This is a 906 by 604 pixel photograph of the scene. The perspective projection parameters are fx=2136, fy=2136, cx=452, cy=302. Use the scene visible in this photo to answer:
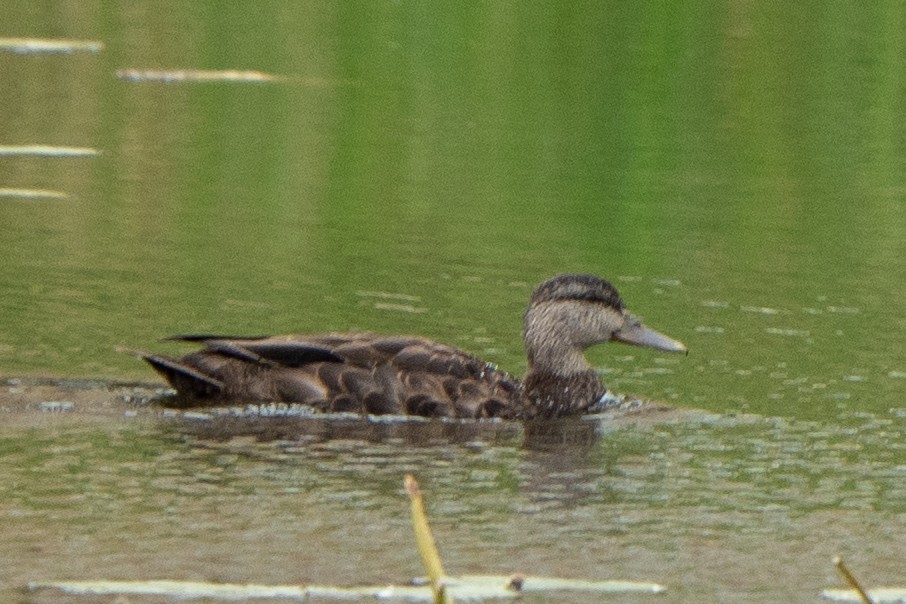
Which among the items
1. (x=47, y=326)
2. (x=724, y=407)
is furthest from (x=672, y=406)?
(x=47, y=326)

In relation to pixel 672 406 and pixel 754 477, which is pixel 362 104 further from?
pixel 754 477

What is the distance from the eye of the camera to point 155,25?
22.7 meters

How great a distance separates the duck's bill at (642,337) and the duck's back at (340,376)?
2.90 ft

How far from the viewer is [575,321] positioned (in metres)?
10.1

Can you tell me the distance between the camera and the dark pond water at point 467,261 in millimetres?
7352

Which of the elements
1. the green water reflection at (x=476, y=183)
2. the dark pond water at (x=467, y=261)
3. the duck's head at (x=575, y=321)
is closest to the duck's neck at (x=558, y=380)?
the duck's head at (x=575, y=321)

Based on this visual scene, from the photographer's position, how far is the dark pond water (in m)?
7.35

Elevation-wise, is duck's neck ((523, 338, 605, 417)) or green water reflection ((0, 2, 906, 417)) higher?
green water reflection ((0, 2, 906, 417))

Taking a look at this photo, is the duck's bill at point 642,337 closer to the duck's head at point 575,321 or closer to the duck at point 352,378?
the duck's head at point 575,321

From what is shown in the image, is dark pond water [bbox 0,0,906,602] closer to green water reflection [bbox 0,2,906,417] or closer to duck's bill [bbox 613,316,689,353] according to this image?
green water reflection [bbox 0,2,906,417]

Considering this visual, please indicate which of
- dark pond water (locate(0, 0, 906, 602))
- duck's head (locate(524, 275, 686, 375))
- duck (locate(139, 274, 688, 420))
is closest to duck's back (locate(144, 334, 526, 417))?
duck (locate(139, 274, 688, 420))

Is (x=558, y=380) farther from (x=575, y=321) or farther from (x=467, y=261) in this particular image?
(x=467, y=261)

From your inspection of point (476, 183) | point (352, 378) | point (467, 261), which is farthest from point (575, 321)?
point (476, 183)

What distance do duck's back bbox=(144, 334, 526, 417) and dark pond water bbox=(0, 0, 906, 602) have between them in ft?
0.61
